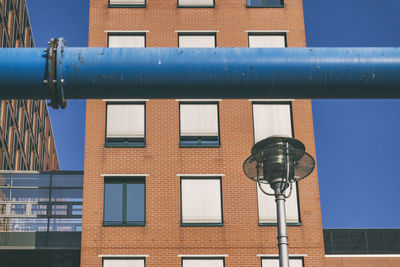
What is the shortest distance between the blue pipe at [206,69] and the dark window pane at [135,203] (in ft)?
61.3

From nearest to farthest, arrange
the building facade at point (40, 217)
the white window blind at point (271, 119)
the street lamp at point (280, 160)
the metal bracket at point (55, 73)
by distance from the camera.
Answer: the metal bracket at point (55, 73), the street lamp at point (280, 160), the building facade at point (40, 217), the white window blind at point (271, 119)

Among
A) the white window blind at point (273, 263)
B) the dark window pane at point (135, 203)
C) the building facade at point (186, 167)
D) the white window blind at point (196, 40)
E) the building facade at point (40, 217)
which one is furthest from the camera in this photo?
the white window blind at point (196, 40)

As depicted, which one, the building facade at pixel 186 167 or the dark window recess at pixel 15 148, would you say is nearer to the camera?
the building facade at pixel 186 167

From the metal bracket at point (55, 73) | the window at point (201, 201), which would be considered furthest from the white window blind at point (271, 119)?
the metal bracket at point (55, 73)

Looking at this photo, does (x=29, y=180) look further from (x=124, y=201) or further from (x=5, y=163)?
(x=5, y=163)

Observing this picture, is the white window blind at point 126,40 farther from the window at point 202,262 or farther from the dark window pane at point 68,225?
the window at point 202,262

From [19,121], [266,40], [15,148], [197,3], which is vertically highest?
[19,121]

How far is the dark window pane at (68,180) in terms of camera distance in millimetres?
26016

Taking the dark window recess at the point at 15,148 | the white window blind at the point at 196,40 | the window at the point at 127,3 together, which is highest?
the dark window recess at the point at 15,148

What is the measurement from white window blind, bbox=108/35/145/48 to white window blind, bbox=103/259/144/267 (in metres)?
8.74

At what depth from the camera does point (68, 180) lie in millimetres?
26719

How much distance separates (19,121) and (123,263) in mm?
29548

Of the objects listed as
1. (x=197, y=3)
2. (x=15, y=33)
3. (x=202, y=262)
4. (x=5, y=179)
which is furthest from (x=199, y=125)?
(x=15, y=33)

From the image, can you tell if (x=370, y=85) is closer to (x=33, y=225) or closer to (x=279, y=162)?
(x=279, y=162)
